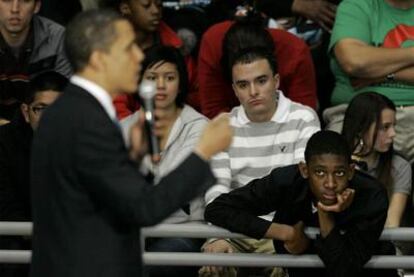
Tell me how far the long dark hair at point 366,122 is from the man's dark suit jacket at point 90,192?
6.65 ft

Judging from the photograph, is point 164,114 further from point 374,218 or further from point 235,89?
point 374,218

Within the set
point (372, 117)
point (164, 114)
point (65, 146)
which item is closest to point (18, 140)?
point (164, 114)

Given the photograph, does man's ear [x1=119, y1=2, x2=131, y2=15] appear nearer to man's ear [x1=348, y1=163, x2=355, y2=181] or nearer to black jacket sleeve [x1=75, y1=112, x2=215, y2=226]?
man's ear [x1=348, y1=163, x2=355, y2=181]

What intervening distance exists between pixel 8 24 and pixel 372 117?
2004 mm

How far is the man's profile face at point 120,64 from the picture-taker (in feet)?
11.5

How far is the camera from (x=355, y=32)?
5.80m

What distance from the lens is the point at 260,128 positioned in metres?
5.46

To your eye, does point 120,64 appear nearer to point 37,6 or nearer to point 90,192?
point 90,192

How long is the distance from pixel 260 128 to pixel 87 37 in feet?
6.79

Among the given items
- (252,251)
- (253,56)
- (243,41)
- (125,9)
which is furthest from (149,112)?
(125,9)

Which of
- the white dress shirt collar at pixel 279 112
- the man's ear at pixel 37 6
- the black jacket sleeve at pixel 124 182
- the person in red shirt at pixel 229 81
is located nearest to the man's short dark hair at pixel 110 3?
the man's ear at pixel 37 6

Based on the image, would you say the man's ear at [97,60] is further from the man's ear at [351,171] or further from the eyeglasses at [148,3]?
the eyeglasses at [148,3]

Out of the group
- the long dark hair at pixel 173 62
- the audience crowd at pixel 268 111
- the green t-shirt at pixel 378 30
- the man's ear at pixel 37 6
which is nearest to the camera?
the audience crowd at pixel 268 111

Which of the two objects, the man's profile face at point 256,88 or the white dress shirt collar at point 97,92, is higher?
the white dress shirt collar at point 97,92
